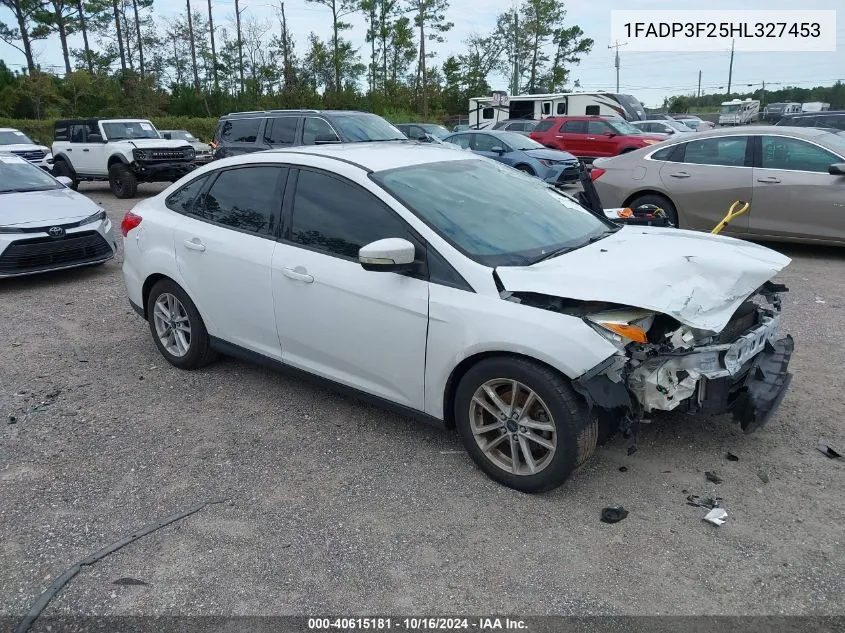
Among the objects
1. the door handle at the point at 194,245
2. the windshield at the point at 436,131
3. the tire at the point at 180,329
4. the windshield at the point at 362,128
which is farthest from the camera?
the windshield at the point at 436,131

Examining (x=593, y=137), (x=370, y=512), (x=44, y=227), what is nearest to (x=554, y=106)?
(x=593, y=137)

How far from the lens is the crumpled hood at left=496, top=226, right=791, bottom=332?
3.10 meters

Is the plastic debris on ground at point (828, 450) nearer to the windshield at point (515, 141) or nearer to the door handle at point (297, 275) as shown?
the door handle at point (297, 275)

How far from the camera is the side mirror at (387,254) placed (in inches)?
130

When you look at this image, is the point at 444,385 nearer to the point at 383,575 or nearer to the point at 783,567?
the point at 383,575

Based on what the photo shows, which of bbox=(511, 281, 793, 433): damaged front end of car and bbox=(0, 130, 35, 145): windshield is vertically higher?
bbox=(0, 130, 35, 145): windshield

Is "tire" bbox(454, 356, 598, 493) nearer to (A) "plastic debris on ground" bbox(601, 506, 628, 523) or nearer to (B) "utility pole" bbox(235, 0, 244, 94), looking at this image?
(A) "plastic debris on ground" bbox(601, 506, 628, 523)

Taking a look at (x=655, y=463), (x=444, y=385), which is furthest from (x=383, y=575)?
(x=655, y=463)

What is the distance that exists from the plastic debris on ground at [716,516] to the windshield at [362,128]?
982cm

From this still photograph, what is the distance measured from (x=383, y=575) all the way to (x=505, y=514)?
0.69 meters

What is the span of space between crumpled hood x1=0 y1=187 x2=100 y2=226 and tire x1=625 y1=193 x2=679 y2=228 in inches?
273

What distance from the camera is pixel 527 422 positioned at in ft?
10.6

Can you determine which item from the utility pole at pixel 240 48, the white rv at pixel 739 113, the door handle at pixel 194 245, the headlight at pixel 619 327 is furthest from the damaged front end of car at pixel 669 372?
the utility pole at pixel 240 48

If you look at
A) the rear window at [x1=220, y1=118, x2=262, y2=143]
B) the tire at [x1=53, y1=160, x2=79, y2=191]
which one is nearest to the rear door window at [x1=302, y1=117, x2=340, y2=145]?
the rear window at [x1=220, y1=118, x2=262, y2=143]
